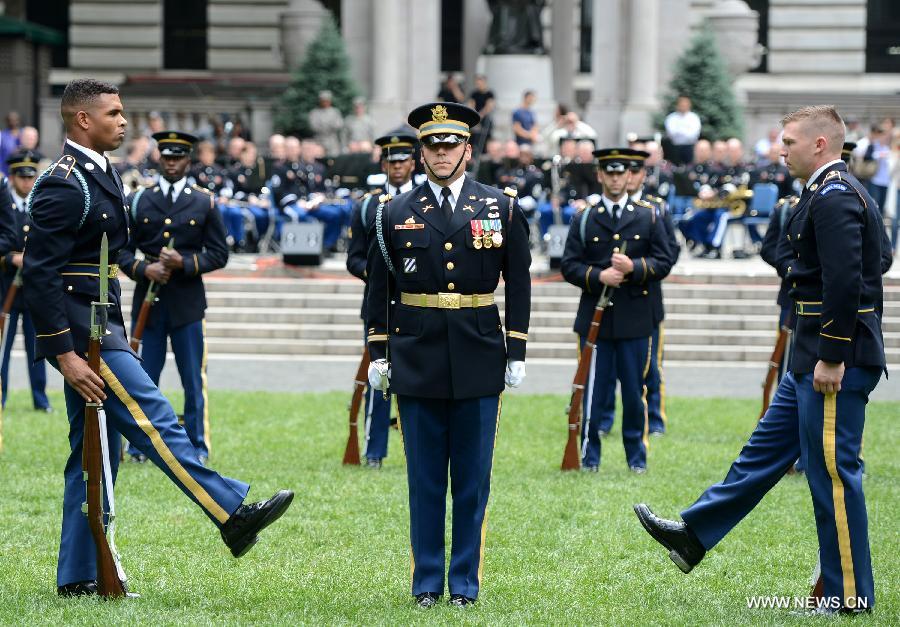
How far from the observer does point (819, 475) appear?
663cm

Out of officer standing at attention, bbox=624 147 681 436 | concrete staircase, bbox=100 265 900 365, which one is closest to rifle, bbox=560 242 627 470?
officer standing at attention, bbox=624 147 681 436

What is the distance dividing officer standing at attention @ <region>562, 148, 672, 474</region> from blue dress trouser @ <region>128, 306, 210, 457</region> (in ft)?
8.62

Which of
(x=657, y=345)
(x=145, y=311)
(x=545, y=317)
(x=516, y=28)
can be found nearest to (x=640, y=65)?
(x=516, y=28)

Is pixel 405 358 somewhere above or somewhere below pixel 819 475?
above

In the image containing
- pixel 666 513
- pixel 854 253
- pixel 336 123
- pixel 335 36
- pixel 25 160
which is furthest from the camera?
pixel 335 36

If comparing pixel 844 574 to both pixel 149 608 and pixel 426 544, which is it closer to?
pixel 426 544

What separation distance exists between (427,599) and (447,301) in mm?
1287

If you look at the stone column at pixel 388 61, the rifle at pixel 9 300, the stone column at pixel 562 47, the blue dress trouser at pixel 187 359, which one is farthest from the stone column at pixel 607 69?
the blue dress trouser at pixel 187 359

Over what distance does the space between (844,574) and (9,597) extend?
142 inches

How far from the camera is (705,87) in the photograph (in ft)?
94.9

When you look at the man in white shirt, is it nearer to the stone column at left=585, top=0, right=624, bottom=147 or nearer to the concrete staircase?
the stone column at left=585, top=0, right=624, bottom=147

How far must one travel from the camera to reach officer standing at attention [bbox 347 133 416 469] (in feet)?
34.5

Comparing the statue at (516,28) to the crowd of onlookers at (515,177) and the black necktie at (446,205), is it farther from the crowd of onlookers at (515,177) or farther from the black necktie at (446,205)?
the black necktie at (446,205)

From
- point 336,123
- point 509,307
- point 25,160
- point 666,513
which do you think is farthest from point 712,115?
point 509,307
